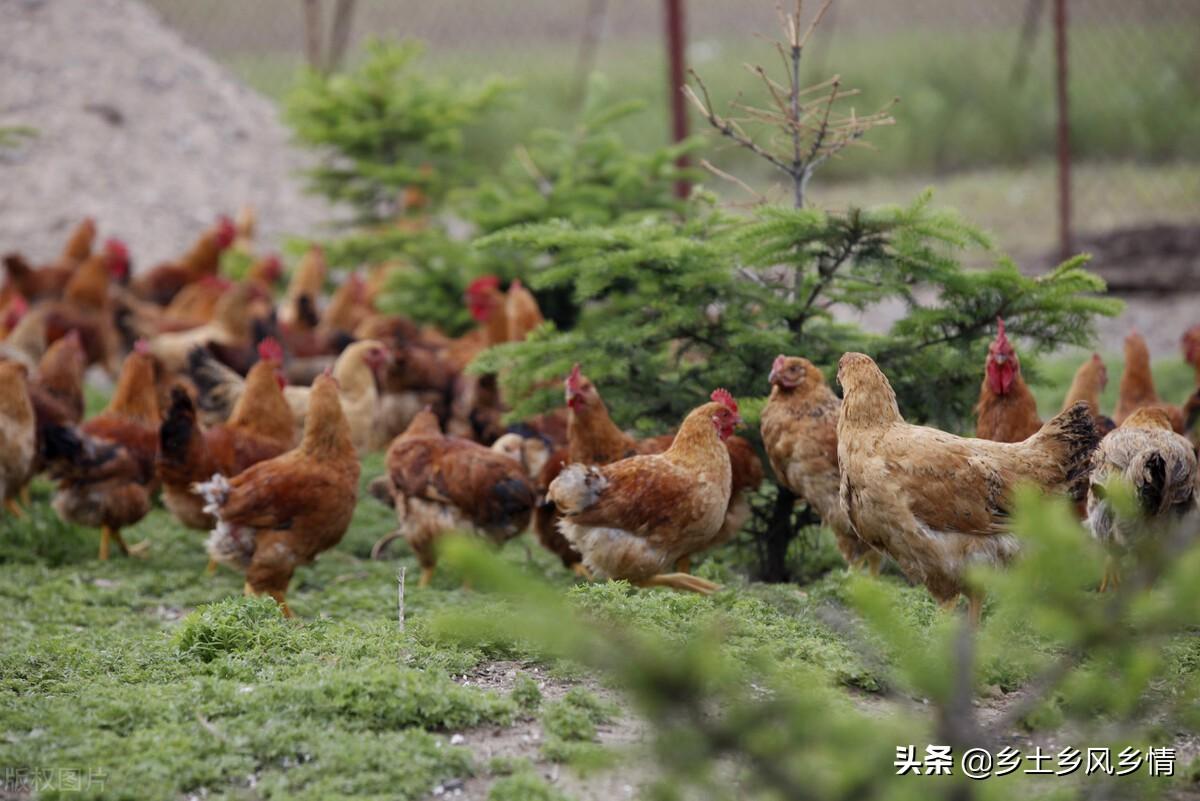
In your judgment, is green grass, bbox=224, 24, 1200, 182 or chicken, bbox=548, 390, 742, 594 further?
green grass, bbox=224, 24, 1200, 182

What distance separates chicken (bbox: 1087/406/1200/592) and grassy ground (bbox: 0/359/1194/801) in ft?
1.90

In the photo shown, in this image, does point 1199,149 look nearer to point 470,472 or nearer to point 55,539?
point 470,472

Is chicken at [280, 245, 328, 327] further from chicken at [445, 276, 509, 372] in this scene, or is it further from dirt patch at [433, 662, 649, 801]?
dirt patch at [433, 662, 649, 801]

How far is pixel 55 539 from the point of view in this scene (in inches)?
290

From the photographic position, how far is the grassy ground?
3.66m

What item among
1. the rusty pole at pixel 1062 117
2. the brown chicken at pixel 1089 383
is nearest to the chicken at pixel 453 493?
the brown chicken at pixel 1089 383

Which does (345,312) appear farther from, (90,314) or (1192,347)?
(1192,347)

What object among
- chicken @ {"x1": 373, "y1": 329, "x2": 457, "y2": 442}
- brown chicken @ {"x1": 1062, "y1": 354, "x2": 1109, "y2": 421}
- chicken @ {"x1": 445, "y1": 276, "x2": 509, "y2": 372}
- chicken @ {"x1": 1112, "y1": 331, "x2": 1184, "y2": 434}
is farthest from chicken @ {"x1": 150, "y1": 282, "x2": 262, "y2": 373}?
chicken @ {"x1": 1112, "y1": 331, "x2": 1184, "y2": 434}

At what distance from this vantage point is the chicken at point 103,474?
701cm

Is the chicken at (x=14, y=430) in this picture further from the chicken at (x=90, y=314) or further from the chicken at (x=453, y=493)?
the chicken at (x=90, y=314)

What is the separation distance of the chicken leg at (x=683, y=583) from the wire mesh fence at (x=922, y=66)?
11508 mm

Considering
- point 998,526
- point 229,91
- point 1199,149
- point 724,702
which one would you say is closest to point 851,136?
point 998,526

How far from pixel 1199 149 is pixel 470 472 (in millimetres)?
14326

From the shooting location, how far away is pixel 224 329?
426 inches
